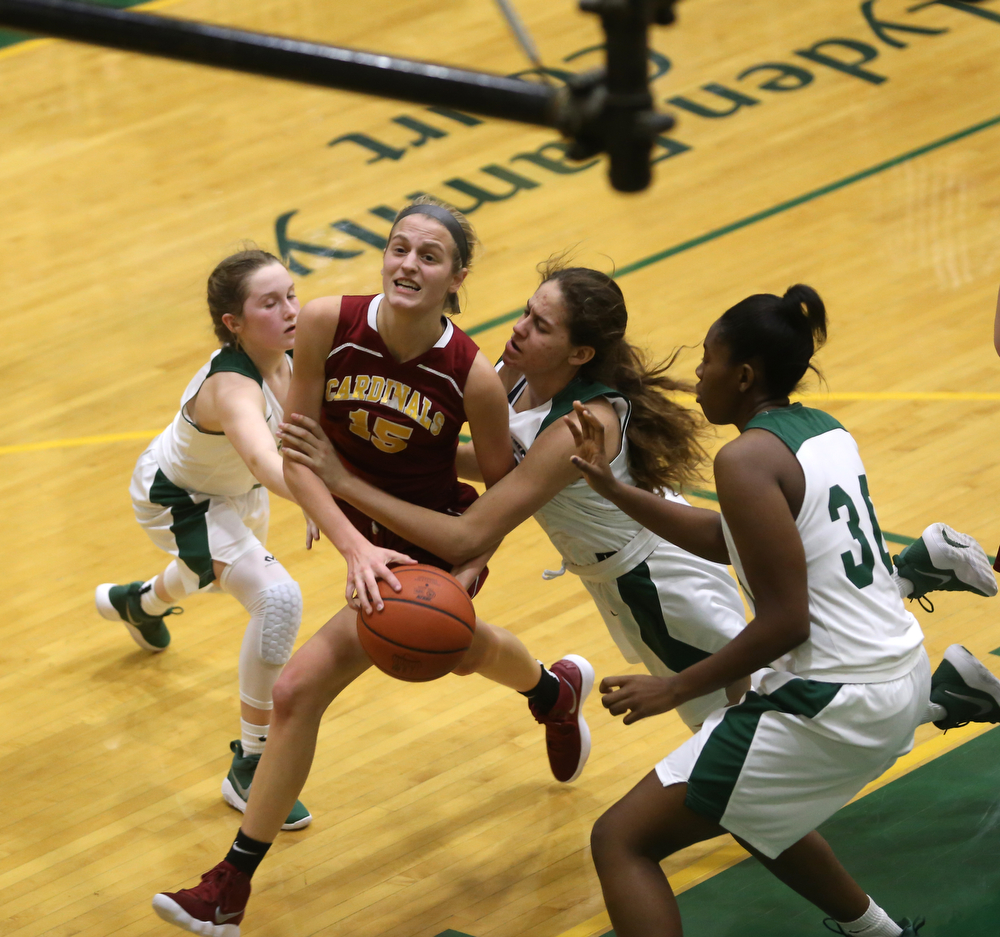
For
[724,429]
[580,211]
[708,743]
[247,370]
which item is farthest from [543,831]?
[580,211]

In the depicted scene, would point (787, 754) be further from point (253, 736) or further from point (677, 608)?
point (253, 736)

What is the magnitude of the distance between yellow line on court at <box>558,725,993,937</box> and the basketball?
2.69 ft

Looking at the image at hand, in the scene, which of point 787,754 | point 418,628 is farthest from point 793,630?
point 418,628

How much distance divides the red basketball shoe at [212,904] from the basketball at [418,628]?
2.22ft

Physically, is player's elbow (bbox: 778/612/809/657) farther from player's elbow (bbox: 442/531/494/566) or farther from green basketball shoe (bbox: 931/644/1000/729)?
green basketball shoe (bbox: 931/644/1000/729)

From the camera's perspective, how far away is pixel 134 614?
507 centimetres

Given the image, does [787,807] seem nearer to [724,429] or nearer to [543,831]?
[543,831]

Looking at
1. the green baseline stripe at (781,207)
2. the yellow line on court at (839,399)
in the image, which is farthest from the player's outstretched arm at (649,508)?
the green baseline stripe at (781,207)

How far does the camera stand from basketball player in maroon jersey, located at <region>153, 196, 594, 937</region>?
3.56 meters

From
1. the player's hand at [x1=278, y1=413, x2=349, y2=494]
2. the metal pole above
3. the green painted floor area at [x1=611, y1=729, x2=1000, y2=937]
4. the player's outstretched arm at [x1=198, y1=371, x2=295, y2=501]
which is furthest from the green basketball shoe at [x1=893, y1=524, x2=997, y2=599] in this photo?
the metal pole above

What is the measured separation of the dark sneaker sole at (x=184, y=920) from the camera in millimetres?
3500

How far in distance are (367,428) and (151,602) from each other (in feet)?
5.48

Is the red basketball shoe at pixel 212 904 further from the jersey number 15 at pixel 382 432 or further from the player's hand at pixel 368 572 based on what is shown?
the jersey number 15 at pixel 382 432

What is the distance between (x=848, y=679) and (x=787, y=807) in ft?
1.00
